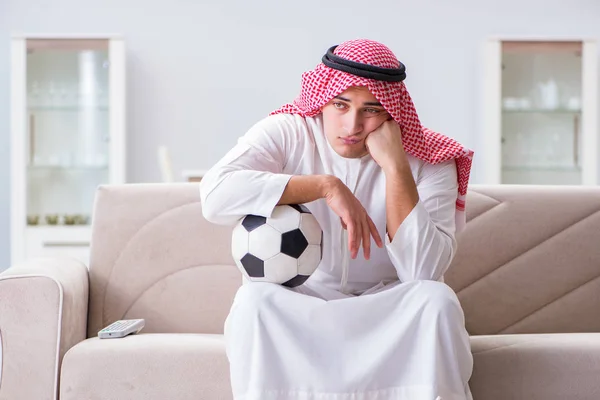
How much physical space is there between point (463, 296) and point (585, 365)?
60cm

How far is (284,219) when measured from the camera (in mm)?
2031

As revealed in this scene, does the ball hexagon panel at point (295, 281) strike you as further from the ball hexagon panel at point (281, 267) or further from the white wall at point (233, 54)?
the white wall at point (233, 54)

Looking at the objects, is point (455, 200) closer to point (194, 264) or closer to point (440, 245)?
point (440, 245)

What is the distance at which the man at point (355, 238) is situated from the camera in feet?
6.34

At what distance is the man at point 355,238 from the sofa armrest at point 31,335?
1.93 feet

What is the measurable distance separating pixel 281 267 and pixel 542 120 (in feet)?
12.7

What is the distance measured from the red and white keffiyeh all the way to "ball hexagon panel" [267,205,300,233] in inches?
13.7

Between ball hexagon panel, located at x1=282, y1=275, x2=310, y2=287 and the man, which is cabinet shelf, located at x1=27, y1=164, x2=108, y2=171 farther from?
ball hexagon panel, located at x1=282, y1=275, x2=310, y2=287

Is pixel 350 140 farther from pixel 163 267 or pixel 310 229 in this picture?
pixel 163 267

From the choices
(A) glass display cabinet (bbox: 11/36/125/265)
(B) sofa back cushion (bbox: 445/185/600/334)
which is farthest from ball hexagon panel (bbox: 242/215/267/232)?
(A) glass display cabinet (bbox: 11/36/125/265)

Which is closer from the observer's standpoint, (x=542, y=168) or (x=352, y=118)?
(x=352, y=118)

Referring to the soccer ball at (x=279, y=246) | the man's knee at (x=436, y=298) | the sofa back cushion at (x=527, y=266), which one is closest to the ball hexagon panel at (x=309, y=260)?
the soccer ball at (x=279, y=246)

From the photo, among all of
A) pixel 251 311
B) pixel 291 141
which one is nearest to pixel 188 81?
pixel 291 141

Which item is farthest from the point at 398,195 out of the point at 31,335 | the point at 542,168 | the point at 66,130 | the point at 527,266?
the point at 66,130
